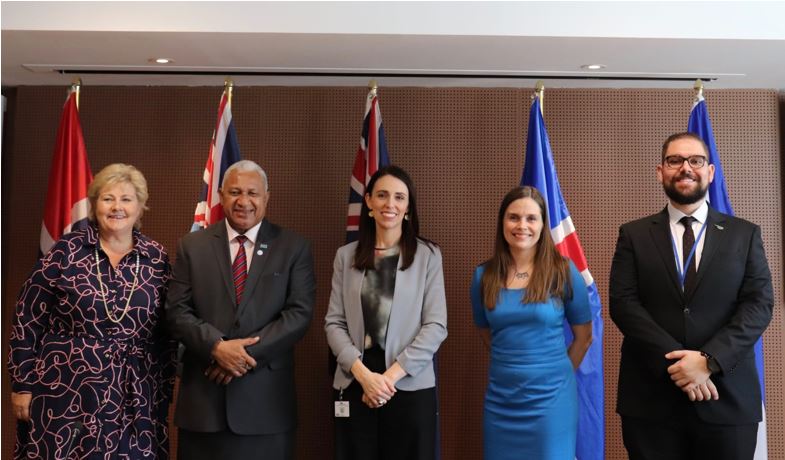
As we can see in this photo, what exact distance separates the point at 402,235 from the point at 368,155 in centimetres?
87

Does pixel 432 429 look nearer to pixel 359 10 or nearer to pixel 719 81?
pixel 359 10

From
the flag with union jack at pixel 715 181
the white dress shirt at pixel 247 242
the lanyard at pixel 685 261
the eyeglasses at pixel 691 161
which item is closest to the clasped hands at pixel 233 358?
the white dress shirt at pixel 247 242

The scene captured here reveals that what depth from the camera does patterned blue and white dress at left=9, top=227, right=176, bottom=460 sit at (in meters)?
3.21

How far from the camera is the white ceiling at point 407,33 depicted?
12.4 feet

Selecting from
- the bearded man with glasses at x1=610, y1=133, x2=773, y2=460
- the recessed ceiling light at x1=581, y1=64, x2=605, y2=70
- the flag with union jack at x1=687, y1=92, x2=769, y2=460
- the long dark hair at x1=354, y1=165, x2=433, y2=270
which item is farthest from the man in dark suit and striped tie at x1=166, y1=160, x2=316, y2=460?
the flag with union jack at x1=687, y1=92, x2=769, y2=460

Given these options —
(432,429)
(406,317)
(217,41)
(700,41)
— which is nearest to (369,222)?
(406,317)

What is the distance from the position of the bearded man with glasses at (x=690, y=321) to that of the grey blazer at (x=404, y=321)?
791mm

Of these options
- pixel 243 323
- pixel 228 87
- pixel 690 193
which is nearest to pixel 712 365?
pixel 690 193

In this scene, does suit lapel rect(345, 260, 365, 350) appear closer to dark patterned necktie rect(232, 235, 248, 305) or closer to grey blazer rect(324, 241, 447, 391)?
grey blazer rect(324, 241, 447, 391)

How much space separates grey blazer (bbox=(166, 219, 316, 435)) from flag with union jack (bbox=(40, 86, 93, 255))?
107 centimetres

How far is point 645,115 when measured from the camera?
4.76 meters

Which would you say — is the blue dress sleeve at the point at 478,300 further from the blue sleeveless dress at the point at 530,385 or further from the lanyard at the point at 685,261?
the lanyard at the point at 685,261

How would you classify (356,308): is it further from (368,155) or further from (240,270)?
(368,155)

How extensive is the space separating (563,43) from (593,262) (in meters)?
1.45
